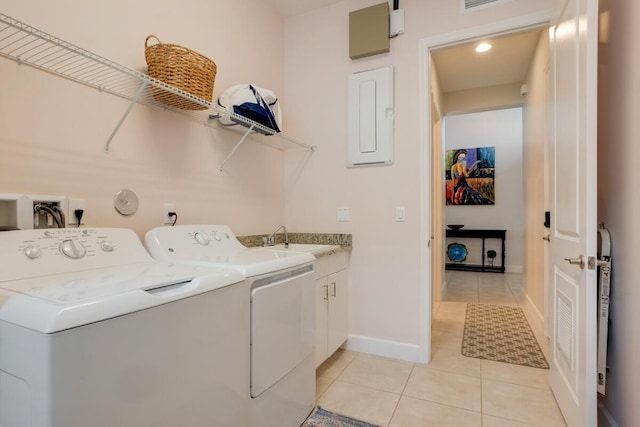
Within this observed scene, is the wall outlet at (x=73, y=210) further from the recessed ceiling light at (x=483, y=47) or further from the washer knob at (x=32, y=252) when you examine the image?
the recessed ceiling light at (x=483, y=47)

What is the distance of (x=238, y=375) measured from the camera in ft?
3.87

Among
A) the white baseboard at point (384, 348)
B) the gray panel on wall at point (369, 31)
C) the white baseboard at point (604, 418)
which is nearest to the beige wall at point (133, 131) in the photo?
the gray panel on wall at point (369, 31)

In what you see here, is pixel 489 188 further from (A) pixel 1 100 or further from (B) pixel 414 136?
(A) pixel 1 100

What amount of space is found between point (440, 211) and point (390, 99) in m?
2.16

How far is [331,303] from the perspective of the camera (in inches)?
88.7

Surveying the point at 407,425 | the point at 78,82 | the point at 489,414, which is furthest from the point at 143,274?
the point at 489,414

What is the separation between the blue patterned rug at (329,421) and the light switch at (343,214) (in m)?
1.34

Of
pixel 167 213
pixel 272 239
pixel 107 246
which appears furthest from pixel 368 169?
pixel 107 246

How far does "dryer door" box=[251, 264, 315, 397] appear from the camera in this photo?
1286 millimetres

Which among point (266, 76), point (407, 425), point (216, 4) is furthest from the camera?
point (266, 76)

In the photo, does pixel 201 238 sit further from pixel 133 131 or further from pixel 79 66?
pixel 79 66

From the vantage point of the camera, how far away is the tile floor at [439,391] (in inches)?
66.4

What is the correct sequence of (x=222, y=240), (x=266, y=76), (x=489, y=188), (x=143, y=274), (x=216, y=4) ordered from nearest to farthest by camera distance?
1. (x=143, y=274)
2. (x=222, y=240)
3. (x=216, y=4)
4. (x=266, y=76)
5. (x=489, y=188)

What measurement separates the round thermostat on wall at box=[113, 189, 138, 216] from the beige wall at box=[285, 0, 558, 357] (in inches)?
54.7
